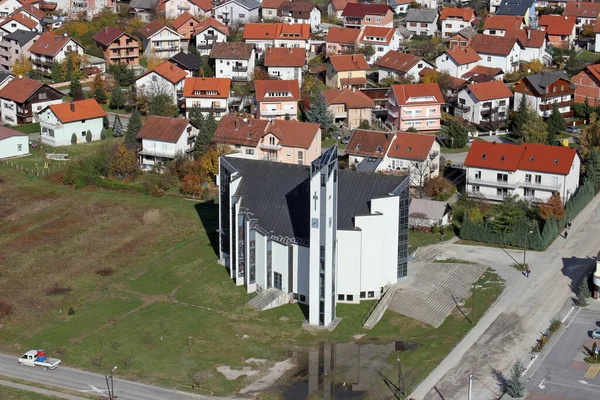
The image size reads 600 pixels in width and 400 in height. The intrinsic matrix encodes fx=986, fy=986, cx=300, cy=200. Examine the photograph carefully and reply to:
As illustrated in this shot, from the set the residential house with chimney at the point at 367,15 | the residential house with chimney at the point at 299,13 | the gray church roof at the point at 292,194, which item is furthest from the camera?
the residential house with chimney at the point at 299,13

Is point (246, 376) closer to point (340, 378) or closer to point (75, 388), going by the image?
point (340, 378)

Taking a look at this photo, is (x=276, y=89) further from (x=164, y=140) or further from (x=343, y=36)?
(x=343, y=36)

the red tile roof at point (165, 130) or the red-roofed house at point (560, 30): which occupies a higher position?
the red-roofed house at point (560, 30)

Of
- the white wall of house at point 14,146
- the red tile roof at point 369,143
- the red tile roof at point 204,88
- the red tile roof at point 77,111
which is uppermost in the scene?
the red tile roof at point 204,88

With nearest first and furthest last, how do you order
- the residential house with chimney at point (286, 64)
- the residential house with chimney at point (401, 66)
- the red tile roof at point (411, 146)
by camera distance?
the red tile roof at point (411, 146)
the residential house with chimney at point (286, 64)
the residential house with chimney at point (401, 66)

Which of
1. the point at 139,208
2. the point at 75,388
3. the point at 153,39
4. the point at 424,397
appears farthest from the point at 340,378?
the point at 153,39

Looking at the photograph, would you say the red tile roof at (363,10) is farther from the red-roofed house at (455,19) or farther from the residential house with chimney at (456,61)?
the residential house with chimney at (456,61)

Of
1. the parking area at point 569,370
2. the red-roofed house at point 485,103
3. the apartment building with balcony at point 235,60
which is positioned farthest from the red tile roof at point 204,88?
the parking area at point 569,370

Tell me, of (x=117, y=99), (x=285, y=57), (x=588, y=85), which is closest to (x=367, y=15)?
(x=285, y=57)
